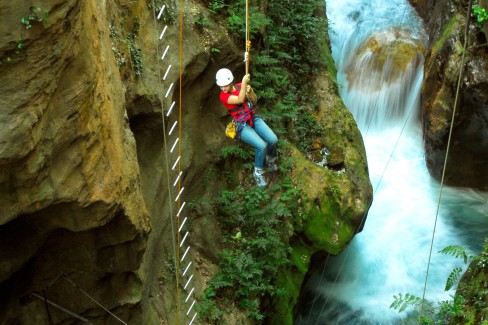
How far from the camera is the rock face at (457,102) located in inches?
440

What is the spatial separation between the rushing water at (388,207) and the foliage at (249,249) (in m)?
2.07

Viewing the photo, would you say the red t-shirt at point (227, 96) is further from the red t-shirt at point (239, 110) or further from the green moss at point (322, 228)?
the green moss at point (322, 228)

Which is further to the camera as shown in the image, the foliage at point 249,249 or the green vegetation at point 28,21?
the foliage at point 249,249

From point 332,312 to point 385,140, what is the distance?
16.6 feet

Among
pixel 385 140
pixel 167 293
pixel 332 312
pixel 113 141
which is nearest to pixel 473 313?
pixel 332 312

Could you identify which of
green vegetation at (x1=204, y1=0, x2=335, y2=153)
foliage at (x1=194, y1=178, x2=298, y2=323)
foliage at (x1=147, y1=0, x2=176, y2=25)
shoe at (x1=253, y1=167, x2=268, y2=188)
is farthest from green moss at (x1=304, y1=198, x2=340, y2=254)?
foliage at (x1=147, y1=0, x2=176, y2=25)

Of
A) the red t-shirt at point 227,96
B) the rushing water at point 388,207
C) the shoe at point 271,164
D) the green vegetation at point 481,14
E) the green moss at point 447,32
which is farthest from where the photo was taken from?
the green moss at point 447,32

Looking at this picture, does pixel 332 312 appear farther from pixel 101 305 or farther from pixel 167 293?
pixel 101 305

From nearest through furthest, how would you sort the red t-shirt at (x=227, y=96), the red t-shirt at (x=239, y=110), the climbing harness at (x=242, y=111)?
the red t-shirt at (x=227, y=96) < the red t-shirt at (x=239, y=110) < the climbing harness at (x=242, y=111)

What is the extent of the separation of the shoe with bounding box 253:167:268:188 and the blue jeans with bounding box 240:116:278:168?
15 centimetres

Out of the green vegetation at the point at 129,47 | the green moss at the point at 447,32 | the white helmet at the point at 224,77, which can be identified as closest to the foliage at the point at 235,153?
the white helmet at the point at 224,77

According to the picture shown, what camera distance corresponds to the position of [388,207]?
12.1 m

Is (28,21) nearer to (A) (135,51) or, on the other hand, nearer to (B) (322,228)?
(A) (135,51)

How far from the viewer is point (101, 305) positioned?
616 centimetres
